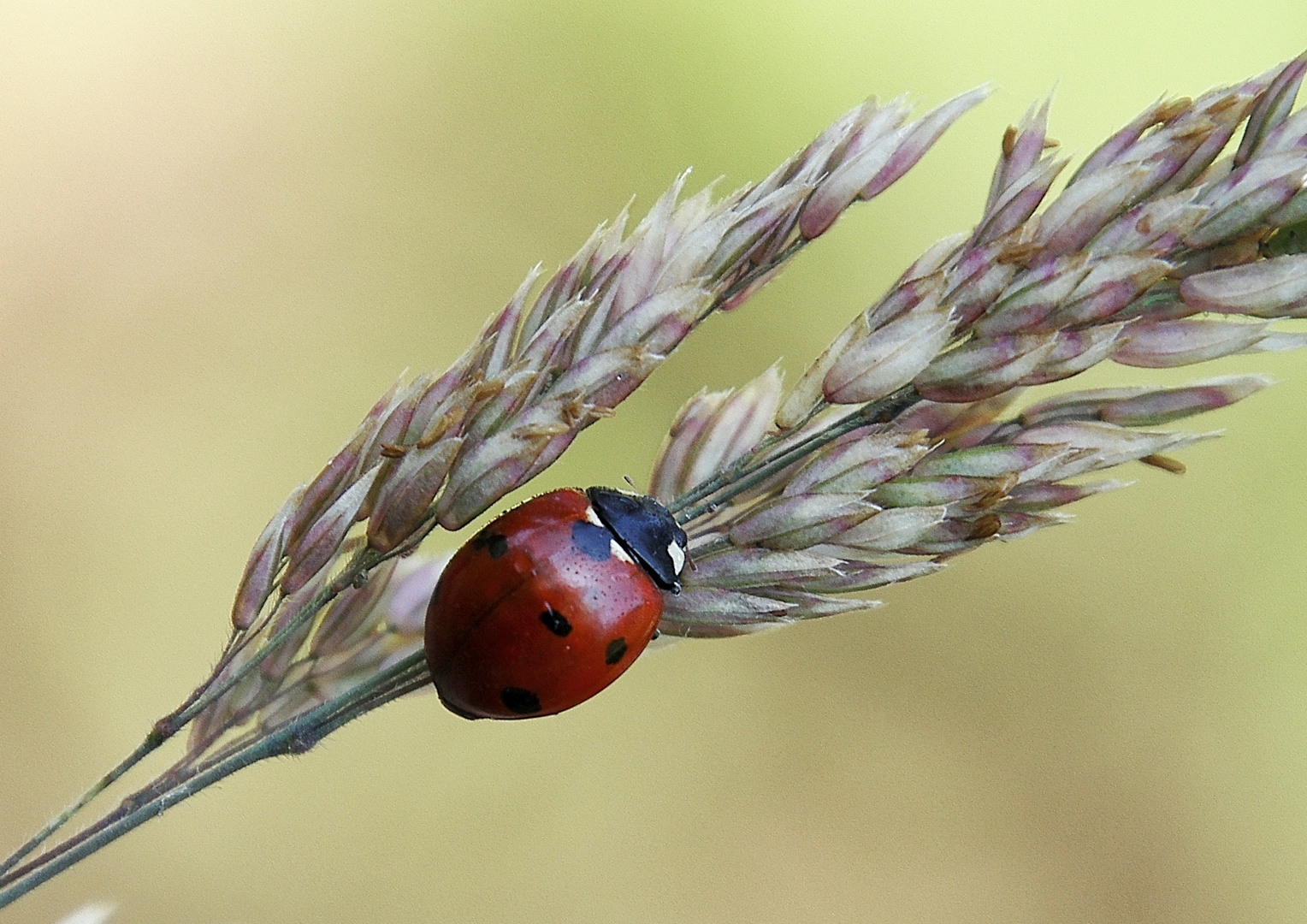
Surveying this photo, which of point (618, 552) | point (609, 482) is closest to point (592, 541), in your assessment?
point (618, 552)

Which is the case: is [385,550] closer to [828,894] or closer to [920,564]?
[920,564]

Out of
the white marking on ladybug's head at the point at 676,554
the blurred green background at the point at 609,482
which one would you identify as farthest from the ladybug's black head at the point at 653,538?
the blurred green background at the point at 609,482

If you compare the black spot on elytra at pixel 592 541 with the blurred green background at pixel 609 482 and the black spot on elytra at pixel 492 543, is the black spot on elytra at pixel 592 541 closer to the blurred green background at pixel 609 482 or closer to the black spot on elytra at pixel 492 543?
the black spot on elytra at pixel 492 543

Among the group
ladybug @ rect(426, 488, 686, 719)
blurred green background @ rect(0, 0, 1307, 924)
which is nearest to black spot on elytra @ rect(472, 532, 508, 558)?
ladybug @ rect(426, 488, 686, 719)

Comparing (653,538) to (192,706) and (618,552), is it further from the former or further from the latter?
(192,706)

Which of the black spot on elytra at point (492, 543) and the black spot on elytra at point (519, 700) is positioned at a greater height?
the black spot on elytra at point (492, 543)

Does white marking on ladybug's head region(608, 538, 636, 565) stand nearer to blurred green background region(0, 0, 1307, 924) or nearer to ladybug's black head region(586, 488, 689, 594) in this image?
ladybug's black head region(586, 488, 689, 594)

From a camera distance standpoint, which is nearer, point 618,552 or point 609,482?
point 618,552

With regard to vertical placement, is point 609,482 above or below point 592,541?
below
